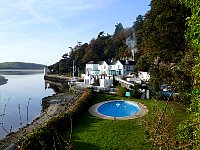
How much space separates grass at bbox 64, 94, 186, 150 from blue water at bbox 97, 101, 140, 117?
4335 millimetres

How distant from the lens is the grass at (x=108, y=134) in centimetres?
1427

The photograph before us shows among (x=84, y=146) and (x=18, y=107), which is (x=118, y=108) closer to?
(x=84, y=146)

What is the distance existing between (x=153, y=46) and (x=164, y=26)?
2127 millimetres

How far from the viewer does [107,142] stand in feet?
48.7

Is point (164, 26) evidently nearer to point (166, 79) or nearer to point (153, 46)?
point (153, 46)

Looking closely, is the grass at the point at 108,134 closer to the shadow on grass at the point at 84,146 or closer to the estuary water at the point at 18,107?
the shadow on grass at the point at 84,146

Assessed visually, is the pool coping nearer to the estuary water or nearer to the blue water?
the blue water

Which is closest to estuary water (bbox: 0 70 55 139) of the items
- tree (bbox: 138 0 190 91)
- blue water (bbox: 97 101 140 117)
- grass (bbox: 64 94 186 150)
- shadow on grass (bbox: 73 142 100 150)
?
shadow on grass (bbox: 73 142 100 150)

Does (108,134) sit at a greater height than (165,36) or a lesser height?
lesser

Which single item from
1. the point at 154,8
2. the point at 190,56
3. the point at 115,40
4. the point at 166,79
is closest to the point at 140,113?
the point at 166,79

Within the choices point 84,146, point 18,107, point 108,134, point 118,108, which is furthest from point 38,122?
point 18,107

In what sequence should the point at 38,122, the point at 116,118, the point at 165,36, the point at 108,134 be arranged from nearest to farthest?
the point at 165,36 → the point at 108,134 → the point at 116,118 → the point at 38,122

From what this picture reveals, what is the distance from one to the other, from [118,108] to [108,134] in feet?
39.8

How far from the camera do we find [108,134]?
1661 cm
